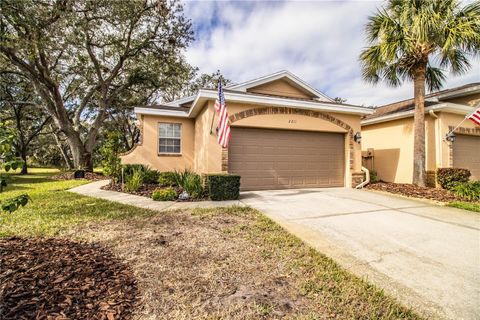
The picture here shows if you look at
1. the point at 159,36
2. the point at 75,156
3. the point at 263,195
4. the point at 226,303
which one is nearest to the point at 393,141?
the point at 263,195

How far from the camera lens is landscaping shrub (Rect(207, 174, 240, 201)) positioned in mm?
6891

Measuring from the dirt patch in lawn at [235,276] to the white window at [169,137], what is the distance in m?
6.96

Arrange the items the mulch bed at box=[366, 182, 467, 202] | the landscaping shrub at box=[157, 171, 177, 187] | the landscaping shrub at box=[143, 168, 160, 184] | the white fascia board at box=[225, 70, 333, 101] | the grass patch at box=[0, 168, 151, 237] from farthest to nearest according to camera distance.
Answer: the white fascia board at box=[225, 70, 333, 101] → the landscaping shrub at box=[143, 168, 160, 184] → the landscaping shrub at box=[157, 171, 177, 187] → the mulch bed at box=[366, 182, 467, 202] → the grass patch at box=[0, 168, 151, 237]

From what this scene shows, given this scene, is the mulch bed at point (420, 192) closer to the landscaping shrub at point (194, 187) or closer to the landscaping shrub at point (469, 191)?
the landscaping shrub at point (469, 191)

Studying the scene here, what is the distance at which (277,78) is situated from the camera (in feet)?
35.0

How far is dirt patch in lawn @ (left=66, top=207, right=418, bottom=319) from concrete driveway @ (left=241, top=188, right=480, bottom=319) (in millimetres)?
344

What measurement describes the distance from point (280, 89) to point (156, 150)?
21.7 ft

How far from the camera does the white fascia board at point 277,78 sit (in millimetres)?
10141

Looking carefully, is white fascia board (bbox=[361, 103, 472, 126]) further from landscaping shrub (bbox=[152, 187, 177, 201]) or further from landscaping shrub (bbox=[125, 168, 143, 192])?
landscaping shrub (bbox=[125, 168, 143, 192])

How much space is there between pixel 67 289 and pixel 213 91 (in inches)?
264

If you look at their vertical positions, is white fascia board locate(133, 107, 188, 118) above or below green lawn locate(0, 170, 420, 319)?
above

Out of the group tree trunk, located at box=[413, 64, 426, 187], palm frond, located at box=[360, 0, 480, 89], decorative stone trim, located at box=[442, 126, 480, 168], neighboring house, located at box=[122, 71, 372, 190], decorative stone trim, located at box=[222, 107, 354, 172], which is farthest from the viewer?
decorative stone trim, located at box=[442, 126, 480, 168]

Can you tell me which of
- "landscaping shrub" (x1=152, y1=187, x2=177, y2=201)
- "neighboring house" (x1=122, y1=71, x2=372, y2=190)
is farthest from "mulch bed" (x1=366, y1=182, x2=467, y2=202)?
"landscaping shrub" (x1=152, y1=187, x2=177, y2=201)

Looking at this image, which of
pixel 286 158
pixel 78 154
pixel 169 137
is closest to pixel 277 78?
pixel 286 158
